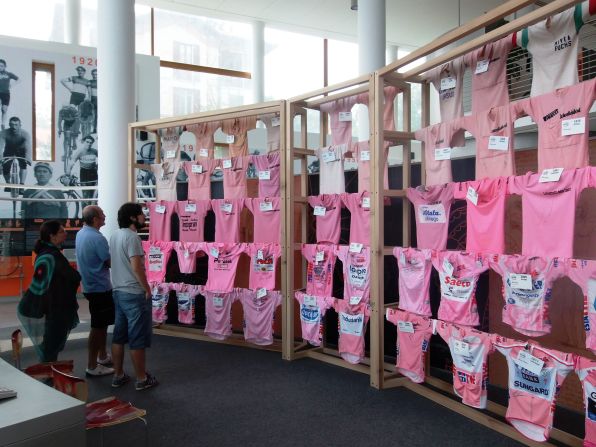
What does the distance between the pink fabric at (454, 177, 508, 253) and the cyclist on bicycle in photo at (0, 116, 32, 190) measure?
728 centimetres

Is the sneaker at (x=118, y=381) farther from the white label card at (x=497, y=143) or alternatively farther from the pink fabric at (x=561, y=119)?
the pink fabric at (x=561, y=119)

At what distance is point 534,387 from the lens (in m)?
2.66

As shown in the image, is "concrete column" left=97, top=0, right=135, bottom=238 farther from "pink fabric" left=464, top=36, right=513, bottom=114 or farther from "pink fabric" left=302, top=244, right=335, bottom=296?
"pink fabric" left=464, top=36, right=513, bottom=114

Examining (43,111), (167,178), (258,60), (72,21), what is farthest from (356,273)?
(258,60)

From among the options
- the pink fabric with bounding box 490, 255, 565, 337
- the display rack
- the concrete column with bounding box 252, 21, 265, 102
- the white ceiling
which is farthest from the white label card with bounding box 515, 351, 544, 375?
the concrete column with bounding box 252, 21, 265, 102

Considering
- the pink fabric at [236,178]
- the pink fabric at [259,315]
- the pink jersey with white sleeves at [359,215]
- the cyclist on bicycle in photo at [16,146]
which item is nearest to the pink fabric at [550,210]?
the pink jersey with white sleeves at [359,215]

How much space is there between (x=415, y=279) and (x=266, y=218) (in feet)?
5.47

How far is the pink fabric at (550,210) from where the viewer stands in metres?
2.51

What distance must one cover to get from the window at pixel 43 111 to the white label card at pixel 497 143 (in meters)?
7.43

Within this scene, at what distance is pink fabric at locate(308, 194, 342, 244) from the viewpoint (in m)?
4.15

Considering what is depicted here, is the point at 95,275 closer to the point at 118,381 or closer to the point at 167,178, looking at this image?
the point at 118,381

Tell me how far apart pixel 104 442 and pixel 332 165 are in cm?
279

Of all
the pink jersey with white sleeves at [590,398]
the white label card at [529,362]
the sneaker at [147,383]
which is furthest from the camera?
the sneaker at [147,383]

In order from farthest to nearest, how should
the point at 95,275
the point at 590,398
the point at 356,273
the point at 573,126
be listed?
the point at 356,273 → the point at 95,275 → the point at 573,126 → the point at 590,398
